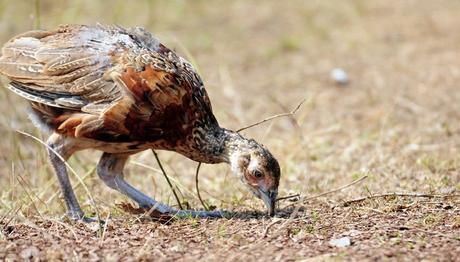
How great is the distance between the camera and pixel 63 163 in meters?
5.86

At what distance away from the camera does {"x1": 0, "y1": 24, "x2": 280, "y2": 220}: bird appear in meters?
5.43

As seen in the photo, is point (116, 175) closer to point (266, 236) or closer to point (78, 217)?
point (78, 217)

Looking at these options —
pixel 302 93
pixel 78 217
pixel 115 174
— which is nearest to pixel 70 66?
pixel 115 174

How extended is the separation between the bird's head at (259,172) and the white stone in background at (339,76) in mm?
4857

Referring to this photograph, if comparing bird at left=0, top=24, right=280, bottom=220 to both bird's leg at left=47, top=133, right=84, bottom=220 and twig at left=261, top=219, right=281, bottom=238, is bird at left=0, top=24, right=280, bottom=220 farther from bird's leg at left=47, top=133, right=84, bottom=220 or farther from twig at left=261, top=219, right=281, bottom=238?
twig at left=261, top=219, right=281, bottom=238

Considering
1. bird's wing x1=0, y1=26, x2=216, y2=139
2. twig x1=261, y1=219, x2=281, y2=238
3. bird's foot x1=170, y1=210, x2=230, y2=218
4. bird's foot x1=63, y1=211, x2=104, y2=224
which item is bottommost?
twig x1=261, y1=219, x2=281, y2=238

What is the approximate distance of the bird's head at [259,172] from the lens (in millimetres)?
5473

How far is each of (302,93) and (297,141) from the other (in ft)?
6.83

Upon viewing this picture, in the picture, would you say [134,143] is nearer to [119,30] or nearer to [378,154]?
[119,30]

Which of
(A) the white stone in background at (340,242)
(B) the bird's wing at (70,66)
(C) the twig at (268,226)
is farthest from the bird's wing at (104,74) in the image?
(A) the white stone in background at (340,242)

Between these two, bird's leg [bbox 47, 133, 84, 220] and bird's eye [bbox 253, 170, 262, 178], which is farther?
bird's leg [bbox 47, 133, 84, 220]

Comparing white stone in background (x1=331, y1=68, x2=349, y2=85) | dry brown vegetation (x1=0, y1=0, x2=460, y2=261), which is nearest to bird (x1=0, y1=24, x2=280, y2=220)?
dry brown vegetation (x1=0, y1=0, x2=460, y2=261)

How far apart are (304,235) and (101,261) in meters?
1.25

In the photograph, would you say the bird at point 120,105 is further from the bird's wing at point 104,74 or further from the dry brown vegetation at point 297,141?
the dry brown vegetation at point 297,141
